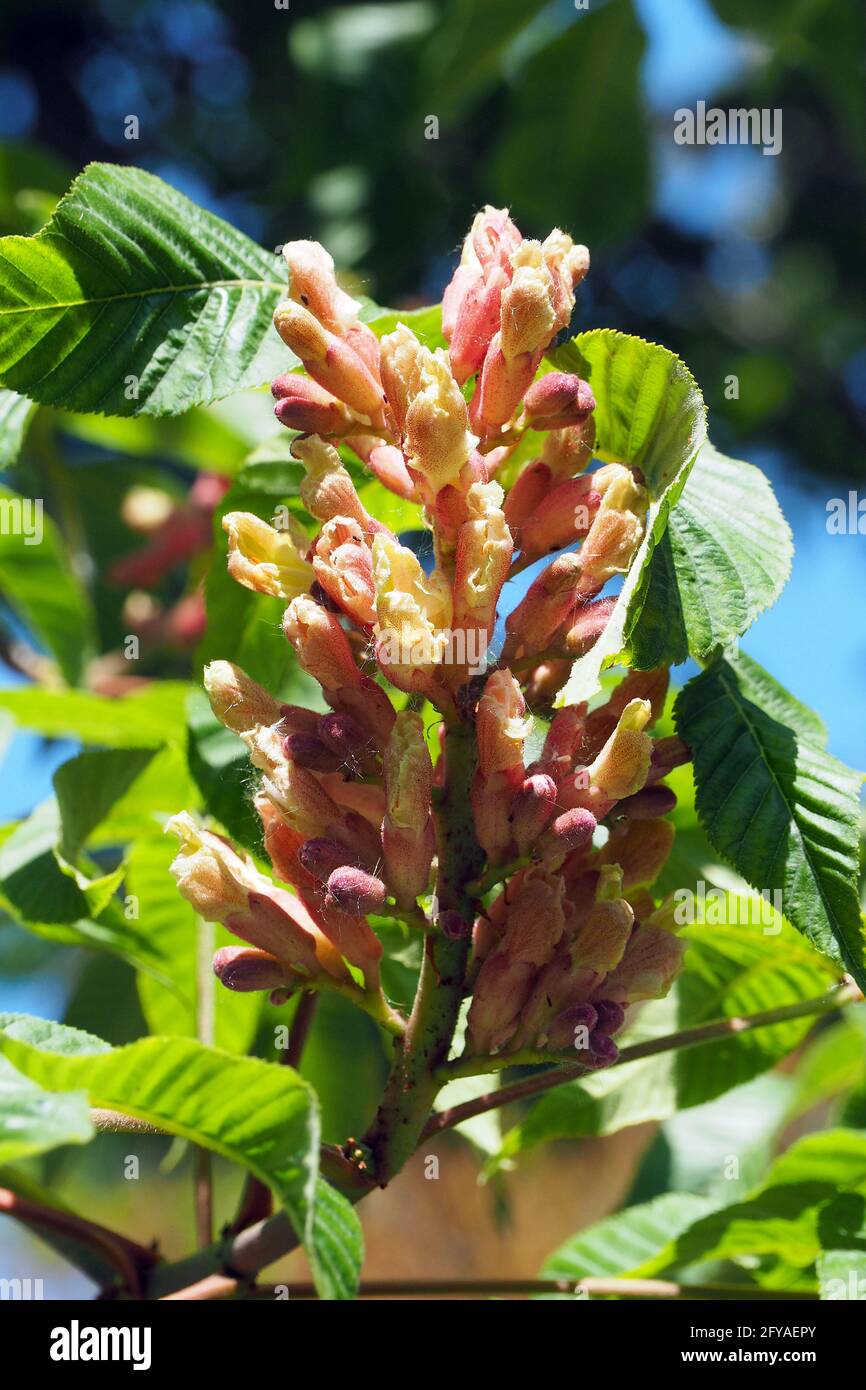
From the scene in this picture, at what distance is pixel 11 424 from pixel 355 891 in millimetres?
762

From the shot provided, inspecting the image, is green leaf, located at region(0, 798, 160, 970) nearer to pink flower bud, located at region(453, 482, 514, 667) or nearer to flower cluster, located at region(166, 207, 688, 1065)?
flower cluster, located at region(166, 207, 688, 1065)

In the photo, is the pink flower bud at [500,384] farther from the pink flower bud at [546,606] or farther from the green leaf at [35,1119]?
the green leaf at [35,1119]

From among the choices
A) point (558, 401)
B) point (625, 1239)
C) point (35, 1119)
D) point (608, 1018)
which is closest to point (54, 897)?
point (35, 1119)

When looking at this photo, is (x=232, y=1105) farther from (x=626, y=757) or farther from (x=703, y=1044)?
(x=703, y=1044)

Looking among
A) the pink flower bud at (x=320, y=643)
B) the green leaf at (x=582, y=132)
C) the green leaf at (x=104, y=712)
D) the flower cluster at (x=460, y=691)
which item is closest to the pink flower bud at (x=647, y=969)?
the flower cluster at (x=460, y=691)

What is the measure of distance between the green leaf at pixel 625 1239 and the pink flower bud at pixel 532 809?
1008 millimetres

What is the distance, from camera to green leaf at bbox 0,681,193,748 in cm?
213

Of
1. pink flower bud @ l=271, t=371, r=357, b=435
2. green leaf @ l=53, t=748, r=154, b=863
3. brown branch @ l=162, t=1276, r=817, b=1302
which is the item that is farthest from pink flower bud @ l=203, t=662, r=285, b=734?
brown branch @ l=162, t=1276, r=817, b=1302

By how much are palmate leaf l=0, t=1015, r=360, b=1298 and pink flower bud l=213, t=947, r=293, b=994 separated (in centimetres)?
13

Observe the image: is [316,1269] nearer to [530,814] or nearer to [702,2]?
[530,814]

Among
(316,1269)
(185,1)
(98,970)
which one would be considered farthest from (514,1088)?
(185,1)

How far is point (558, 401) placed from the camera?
4.26ft

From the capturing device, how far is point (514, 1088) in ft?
4.69
